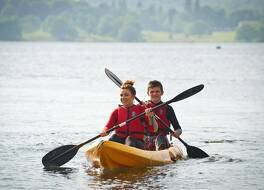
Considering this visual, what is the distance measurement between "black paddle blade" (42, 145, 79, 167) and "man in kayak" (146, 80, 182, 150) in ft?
4.88

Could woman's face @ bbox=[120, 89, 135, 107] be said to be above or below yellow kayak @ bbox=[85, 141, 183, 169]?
above

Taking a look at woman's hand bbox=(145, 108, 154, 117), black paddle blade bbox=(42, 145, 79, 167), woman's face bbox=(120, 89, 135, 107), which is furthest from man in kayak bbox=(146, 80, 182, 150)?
black paddle blade bbox=(42, 145, 79, 167)

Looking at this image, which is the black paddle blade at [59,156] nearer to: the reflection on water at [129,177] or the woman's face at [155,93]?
the reflection on water at [129,177]

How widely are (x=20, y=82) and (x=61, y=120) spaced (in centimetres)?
1838

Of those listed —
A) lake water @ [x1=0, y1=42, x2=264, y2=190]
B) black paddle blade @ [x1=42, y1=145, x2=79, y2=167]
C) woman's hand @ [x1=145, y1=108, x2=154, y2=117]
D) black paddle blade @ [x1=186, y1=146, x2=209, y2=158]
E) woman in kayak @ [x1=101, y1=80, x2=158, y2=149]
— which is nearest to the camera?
lake water @ [x1=0, y1=42, x2=264, y2=190]

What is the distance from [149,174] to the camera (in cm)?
1455

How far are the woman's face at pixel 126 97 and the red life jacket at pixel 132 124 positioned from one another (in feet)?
0.28

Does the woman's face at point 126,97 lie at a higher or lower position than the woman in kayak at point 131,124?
higher

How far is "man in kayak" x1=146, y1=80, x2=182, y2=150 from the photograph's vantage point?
15.2 metres

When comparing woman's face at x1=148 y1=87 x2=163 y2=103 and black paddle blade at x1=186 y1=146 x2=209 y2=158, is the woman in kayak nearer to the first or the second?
woman's face at x1=148 y1=87 x2=163 y2=103

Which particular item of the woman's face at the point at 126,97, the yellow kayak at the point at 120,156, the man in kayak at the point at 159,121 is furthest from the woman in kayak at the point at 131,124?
the man in kayak at the point at 159,121

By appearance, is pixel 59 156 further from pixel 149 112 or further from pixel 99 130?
pixel 99 130

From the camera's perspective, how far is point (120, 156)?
1435cm

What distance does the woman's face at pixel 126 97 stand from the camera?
14.4 meters
